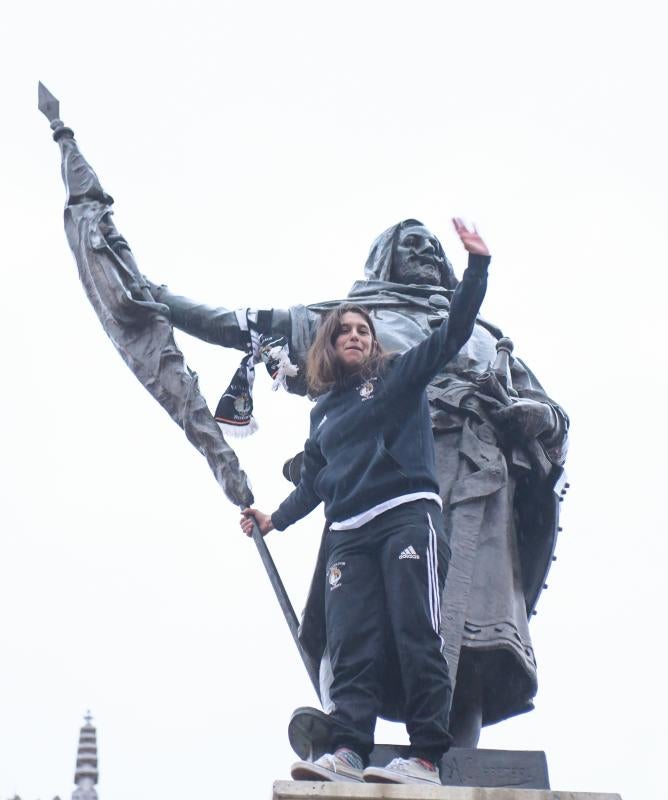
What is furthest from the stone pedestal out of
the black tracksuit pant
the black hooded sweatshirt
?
the black hooded sweatshirt

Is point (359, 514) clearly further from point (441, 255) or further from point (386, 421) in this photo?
point (441, 255)

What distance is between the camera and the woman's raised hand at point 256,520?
7777 mm

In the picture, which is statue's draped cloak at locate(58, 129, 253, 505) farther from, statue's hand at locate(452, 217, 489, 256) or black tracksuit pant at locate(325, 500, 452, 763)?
statue's hand at locate(452, 217, 489, 256)

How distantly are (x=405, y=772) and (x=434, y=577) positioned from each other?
88cm

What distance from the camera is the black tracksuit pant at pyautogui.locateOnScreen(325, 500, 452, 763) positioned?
6719mm

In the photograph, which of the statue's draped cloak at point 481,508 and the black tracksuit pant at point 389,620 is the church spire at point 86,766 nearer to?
the statue's draped cloak at point 481,508

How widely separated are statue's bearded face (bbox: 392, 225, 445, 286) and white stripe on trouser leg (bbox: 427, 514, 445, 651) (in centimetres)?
243

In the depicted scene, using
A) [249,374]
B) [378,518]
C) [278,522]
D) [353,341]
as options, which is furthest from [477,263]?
[249,374]

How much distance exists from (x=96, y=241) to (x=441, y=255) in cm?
190

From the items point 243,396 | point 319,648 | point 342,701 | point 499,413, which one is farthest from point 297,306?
point 342,701

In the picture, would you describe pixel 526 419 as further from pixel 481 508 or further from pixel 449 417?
pixel 481 508

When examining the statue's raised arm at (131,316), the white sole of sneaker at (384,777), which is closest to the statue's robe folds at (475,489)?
the statue's raised arm at (131,316)

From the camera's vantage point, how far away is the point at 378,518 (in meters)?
7.11

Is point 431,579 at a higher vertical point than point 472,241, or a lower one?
lower
